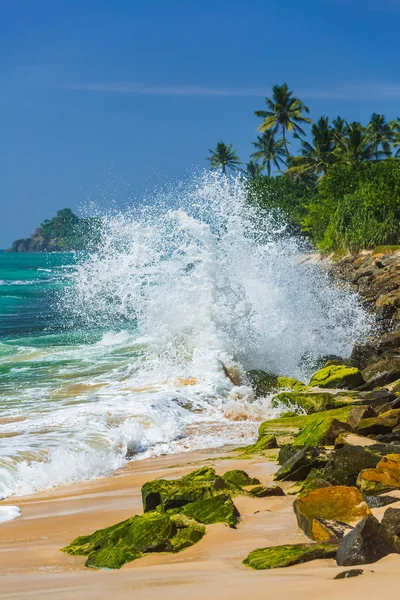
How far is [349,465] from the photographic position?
5531mm

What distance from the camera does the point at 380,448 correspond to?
620 centimetres

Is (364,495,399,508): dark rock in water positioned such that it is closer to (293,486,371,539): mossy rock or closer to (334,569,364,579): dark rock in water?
(293,486,371,539): mossy rock

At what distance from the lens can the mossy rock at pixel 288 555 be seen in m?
3.69

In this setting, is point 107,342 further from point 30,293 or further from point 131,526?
point 30,293

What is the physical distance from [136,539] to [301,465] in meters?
2.04

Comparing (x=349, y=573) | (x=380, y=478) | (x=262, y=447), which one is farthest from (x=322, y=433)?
(x=349, y=573)

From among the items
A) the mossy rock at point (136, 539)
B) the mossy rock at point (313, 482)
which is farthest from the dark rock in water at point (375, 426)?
the mossy rock at point (136, 539)

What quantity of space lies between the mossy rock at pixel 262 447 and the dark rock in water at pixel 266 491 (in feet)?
6.46

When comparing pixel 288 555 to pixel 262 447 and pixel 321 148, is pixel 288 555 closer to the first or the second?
pixel 262 447

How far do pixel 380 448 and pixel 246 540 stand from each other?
2.02m

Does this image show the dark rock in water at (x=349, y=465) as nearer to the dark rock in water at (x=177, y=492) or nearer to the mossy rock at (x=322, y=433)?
the dark rock in water at (x=177, y=492)

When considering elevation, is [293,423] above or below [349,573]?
below

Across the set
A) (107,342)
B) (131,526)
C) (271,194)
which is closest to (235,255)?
(107,342)

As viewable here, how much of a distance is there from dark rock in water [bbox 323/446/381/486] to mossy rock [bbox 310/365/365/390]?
5519 mm
